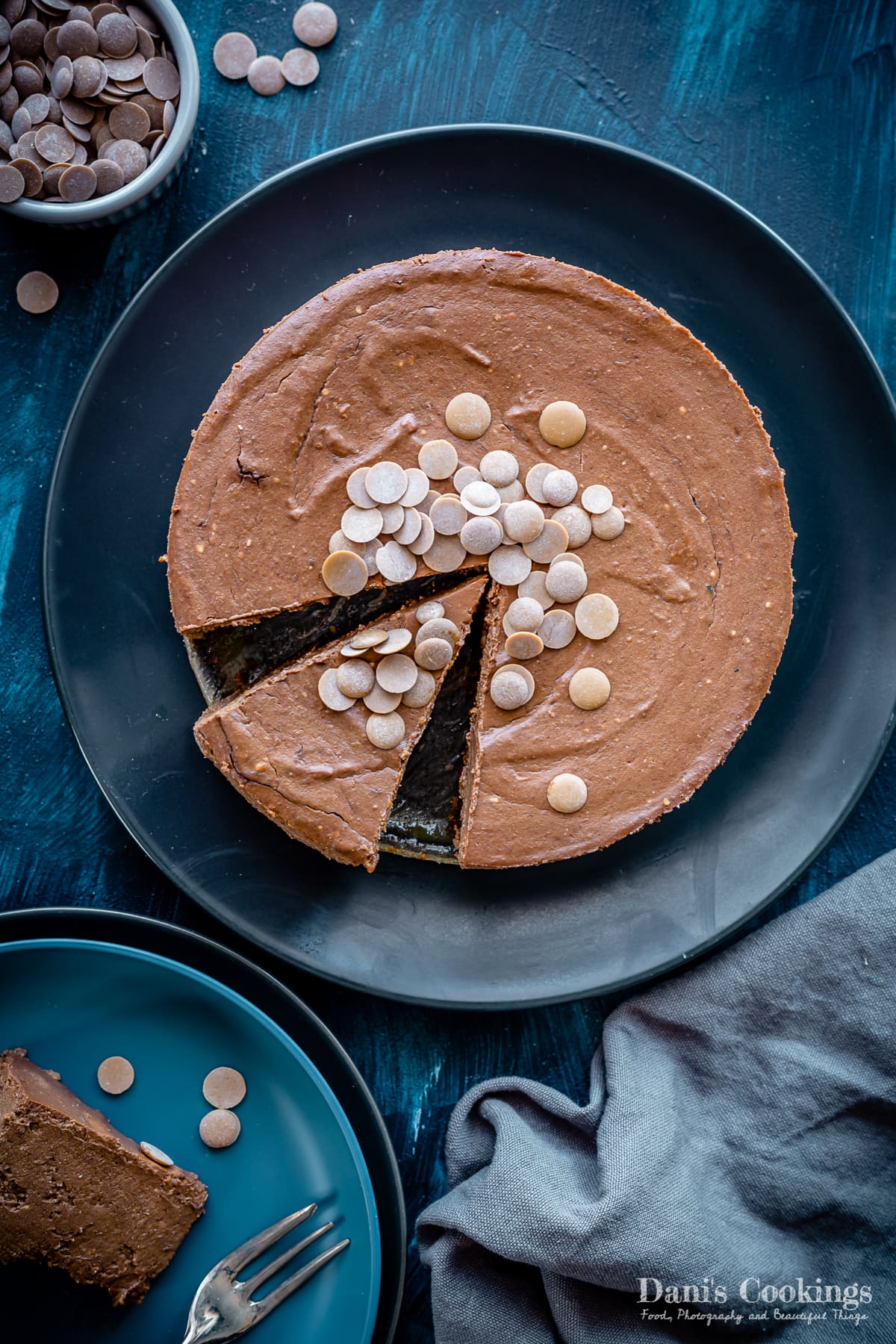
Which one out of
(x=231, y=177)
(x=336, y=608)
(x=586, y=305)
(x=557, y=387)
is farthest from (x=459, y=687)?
(x=231, y=177)

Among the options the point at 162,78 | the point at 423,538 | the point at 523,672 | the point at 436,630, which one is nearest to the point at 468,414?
the point at 423,538

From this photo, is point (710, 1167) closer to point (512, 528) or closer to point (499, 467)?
point (512, 528)

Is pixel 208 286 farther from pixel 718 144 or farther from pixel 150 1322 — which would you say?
pixel 150 1322

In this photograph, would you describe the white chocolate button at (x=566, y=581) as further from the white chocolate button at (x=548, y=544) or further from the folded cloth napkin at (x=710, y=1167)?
the folded cloth napkin at (x=710, y=1167)

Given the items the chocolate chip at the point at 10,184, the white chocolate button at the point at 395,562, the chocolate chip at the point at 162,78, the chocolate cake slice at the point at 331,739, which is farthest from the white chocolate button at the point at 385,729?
the chocolate chip at the point at 162,78

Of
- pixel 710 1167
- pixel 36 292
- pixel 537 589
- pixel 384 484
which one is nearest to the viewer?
pixel 384 484
